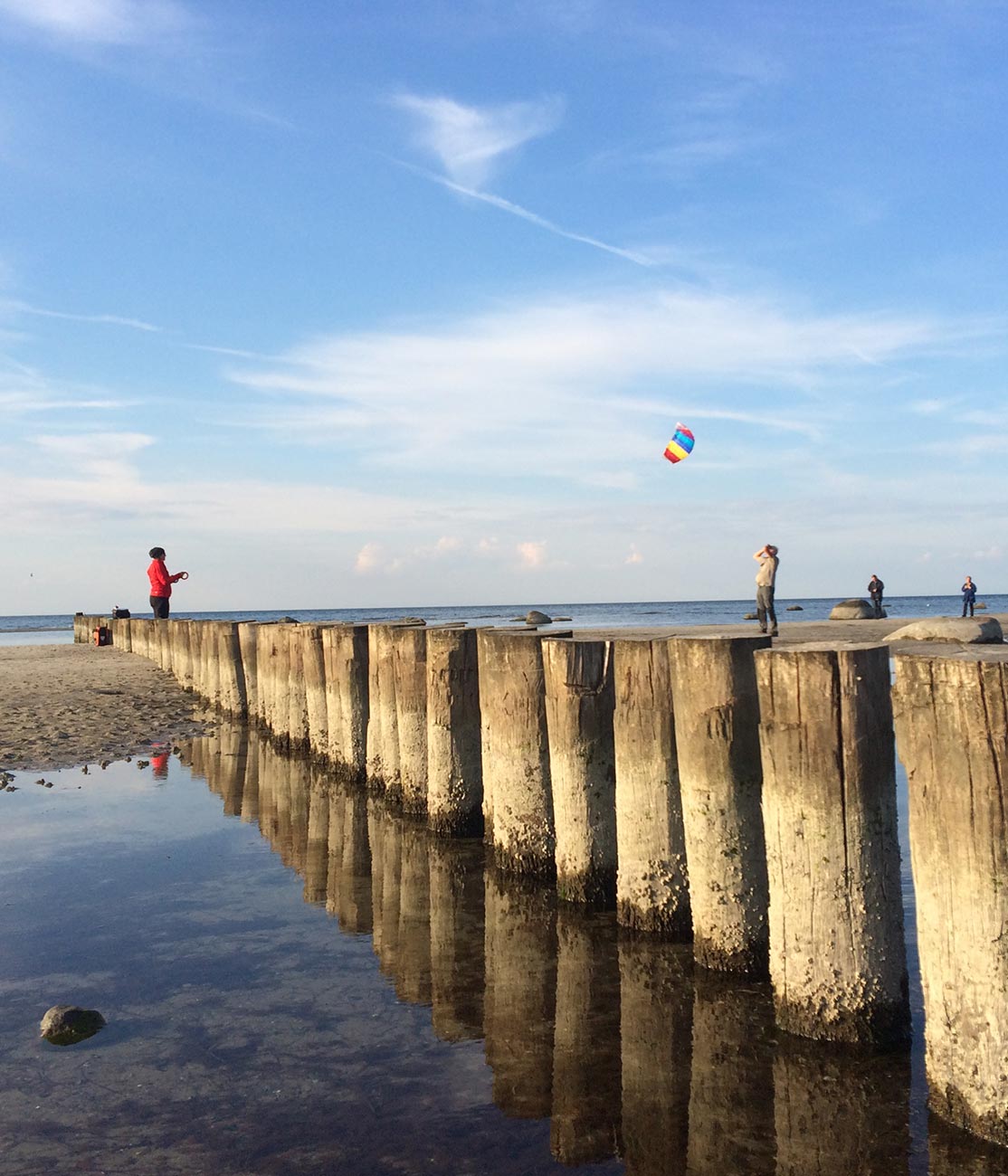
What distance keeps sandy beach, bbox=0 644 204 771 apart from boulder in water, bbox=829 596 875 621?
2485 centimetres

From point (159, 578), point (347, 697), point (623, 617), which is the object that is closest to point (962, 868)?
point (347, 697)

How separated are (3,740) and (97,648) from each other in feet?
62.9

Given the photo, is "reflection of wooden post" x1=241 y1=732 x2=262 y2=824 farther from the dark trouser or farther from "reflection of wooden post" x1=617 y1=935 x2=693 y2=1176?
the dark trouser

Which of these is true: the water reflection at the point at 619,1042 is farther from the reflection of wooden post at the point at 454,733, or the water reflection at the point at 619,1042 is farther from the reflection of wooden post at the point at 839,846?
the reflection of wooden post at the point at 454,733

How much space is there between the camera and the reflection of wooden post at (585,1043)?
370 cm

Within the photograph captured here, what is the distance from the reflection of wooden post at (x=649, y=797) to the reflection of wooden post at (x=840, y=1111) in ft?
3.99

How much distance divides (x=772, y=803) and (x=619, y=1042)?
3.97 ft

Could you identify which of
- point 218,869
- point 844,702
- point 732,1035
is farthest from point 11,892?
point 844,702

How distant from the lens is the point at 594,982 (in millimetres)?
5051

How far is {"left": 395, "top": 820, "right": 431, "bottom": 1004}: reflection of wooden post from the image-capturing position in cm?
515

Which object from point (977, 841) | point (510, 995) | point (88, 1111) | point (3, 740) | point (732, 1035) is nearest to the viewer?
point (977, 841)

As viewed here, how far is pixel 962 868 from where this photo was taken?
3451 mm

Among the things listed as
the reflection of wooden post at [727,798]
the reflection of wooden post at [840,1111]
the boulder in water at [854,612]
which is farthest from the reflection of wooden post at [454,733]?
the boulder in water at [854,612]

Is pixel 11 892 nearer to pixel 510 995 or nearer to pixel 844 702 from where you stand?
pixel 510 995
